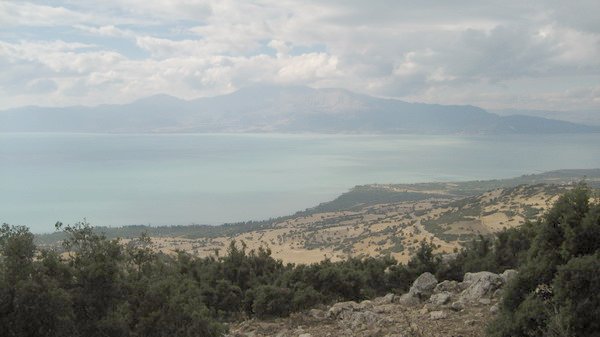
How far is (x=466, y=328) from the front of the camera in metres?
9.65

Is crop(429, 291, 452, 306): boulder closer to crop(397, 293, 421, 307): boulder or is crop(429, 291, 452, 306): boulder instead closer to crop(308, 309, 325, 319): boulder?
crop(397, 293, 421, 307): boulder

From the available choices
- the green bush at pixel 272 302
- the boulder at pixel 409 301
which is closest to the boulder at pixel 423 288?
the boulder at pixel 409 301

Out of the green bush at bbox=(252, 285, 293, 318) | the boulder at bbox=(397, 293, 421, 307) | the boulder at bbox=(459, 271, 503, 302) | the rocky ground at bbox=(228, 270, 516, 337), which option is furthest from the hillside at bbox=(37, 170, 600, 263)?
the boulder at bbox=(459, 271, 503, 302)

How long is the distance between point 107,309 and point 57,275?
4.11ft

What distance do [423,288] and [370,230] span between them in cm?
6194

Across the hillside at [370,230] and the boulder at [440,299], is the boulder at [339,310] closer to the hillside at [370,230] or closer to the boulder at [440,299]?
the boulder at [440,299]

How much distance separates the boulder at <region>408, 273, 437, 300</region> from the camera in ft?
45.3

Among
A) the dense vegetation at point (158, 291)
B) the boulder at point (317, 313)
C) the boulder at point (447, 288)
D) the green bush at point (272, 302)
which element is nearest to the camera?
the dense vegetation at point (158, 291)

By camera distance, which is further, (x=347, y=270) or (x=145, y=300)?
(x=347, y=270)

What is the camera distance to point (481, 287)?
12.4m

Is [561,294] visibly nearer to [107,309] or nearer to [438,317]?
[438,317]

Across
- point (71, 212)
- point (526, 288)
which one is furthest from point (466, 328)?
point (71, 212)

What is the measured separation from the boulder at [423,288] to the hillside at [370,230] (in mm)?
20523

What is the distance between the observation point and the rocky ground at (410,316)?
9.90 m
